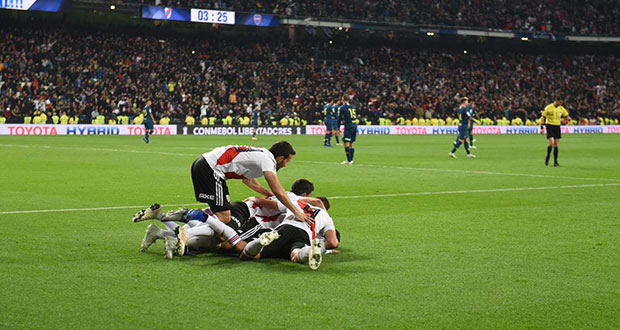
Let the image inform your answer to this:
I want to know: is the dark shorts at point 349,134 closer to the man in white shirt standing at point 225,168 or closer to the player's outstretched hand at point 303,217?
the man in white shirt standing at point 225,168

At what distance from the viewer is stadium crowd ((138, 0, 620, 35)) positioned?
65500mm

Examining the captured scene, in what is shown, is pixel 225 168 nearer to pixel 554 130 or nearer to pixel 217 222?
pixel 217 222

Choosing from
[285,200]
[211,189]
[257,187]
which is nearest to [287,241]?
[285,200]

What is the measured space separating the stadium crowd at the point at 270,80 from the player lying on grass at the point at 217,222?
141 ft

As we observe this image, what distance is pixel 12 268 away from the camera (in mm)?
7797

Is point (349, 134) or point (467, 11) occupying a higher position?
point (467, 11)

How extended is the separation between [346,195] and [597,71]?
233 feet

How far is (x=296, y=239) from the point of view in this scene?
852cm

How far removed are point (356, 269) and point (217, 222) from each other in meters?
1.65

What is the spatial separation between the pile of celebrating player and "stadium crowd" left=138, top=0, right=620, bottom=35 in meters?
52.6

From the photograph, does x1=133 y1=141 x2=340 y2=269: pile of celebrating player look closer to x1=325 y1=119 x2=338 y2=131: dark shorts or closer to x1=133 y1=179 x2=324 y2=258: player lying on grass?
x1=133 y1=179 x2=324 y2=258: player lying on grass

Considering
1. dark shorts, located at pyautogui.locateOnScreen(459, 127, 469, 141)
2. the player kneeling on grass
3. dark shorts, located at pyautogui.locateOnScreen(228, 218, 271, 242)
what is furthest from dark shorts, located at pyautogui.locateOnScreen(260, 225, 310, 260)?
dark shorts, located at pyautogui.locateOnScreen(459, 127, 469, 141)

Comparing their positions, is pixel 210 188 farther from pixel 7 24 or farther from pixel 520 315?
pixel 7 24

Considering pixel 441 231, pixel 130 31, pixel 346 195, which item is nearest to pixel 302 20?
pixel 130 31
